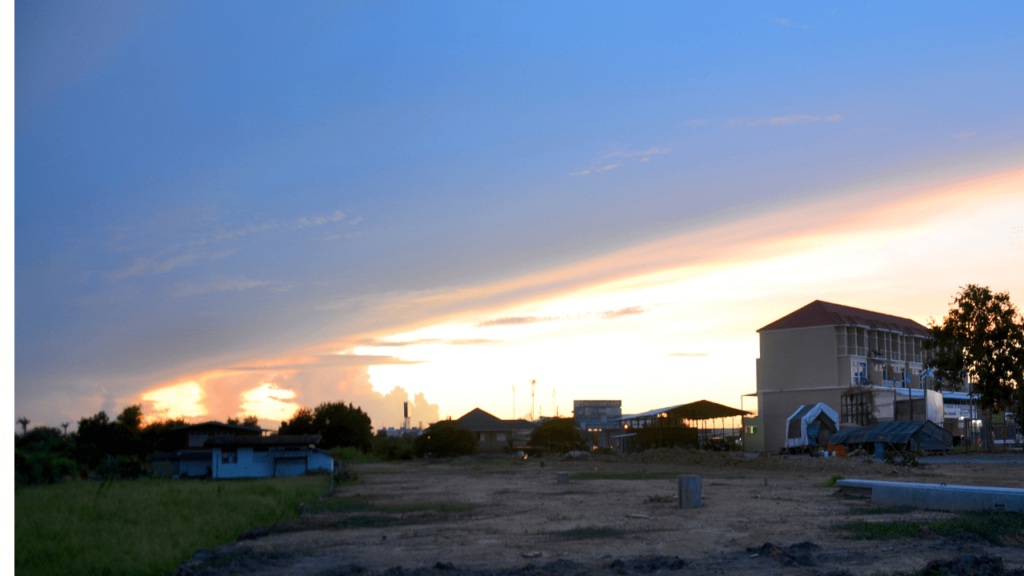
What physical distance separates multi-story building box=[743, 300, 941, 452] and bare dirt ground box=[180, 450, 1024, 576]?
45.9 metres

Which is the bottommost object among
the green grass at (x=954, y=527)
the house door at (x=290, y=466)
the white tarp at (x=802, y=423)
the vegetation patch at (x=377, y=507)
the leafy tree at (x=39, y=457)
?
the house door at (x=290, y=466)

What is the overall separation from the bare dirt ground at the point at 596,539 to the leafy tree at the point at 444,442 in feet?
184

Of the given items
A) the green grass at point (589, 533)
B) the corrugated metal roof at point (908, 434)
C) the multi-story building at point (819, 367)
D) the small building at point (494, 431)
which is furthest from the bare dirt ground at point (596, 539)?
the small building at point (494, 431)

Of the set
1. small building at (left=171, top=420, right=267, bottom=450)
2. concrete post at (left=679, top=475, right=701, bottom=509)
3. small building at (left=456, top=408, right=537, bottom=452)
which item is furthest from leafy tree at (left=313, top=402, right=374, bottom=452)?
concrete post at (left=679, top=475, right=701, bottom=509)

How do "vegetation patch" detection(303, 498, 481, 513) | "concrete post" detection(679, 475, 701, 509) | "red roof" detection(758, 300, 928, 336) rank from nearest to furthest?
"concrete post" detection(679, 475, 701, 509) < "vegetation patch" detection(303, 498, 481, 513) < "red roof" detection(758, 300, 928, 336)

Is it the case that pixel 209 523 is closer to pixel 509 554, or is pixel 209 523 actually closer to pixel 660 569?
pixel 509 554

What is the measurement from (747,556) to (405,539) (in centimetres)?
634

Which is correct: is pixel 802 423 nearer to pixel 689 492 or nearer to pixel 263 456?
pixel 263 456

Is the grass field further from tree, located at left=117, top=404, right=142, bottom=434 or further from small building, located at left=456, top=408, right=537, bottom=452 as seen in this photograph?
small building, located at left=456, top=408, right=537, bottom=452

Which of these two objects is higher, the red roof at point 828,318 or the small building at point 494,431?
the red roof at point 828,318

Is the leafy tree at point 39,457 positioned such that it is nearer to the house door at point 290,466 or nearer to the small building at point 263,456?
the small building at point 263,456

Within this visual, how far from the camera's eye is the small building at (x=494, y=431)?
10085 centimetres

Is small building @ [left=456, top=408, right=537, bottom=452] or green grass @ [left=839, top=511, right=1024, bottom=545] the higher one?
green grass @ [left=839, top=511, right=1024, bottom=545]

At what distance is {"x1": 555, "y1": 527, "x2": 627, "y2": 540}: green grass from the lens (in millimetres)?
13977
